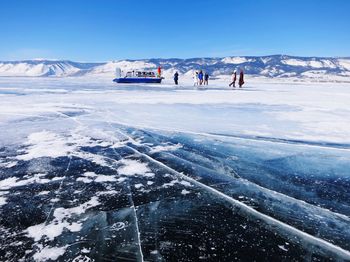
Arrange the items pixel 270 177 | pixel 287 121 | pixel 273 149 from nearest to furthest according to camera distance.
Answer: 1. pixel 270 177
2. pixel 273 149
3. pixel 287 121

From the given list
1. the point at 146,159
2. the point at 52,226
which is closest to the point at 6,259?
the point at 52,226

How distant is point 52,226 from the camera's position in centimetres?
224

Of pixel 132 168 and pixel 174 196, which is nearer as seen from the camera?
pixel 174 196

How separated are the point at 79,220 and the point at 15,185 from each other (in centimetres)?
114

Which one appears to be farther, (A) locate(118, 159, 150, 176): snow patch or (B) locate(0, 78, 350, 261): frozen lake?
(A) locate(118, 159, 150, 176): snow patch

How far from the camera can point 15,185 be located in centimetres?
304

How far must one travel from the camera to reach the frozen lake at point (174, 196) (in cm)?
198

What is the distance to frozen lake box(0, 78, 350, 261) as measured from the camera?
1.98 metres

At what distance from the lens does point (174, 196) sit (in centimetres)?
280

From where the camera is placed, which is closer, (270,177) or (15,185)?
(15,185)

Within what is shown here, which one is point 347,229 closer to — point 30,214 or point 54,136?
point 30,214

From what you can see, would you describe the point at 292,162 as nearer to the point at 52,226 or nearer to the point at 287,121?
the point at 52,226

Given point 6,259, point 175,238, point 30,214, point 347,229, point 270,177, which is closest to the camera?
point 6,259

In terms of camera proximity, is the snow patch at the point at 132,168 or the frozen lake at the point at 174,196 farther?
the snow patch at the point at 132,168
